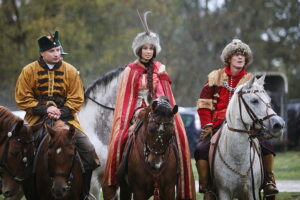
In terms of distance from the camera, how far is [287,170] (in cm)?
2012

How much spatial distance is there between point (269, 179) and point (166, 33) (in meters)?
27.9

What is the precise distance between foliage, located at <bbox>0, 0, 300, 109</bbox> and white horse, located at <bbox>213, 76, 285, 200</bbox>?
19.1 m

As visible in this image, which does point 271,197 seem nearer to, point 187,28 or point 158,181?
point 158,181

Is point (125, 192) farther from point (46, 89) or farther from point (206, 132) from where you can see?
point (46, 89)

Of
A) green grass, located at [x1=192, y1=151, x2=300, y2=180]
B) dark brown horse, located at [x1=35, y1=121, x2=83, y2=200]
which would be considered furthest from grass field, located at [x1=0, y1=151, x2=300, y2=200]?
dark brown horse, located at [x1=35, y1=121, x2=83, y2=200]

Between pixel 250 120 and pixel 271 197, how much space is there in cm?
136

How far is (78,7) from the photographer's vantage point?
1224 inches

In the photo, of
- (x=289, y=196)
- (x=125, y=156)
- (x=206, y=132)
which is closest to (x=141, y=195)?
(x=125, y=156)

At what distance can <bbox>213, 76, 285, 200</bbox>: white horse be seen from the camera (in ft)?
29.7

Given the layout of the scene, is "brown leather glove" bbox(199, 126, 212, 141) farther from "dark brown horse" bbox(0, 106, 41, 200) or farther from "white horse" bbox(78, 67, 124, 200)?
"dark brown horse" bbox(0, 106, 41, 200)

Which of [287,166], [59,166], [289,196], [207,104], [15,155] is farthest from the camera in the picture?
[287,166]

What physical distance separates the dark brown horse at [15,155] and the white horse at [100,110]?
6.17ft

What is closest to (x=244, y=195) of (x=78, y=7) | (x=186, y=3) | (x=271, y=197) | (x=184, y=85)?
(x=271, y=197)

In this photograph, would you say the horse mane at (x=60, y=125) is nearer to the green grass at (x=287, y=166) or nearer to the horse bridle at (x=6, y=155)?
the horse bridle at (x=6, y=155)
